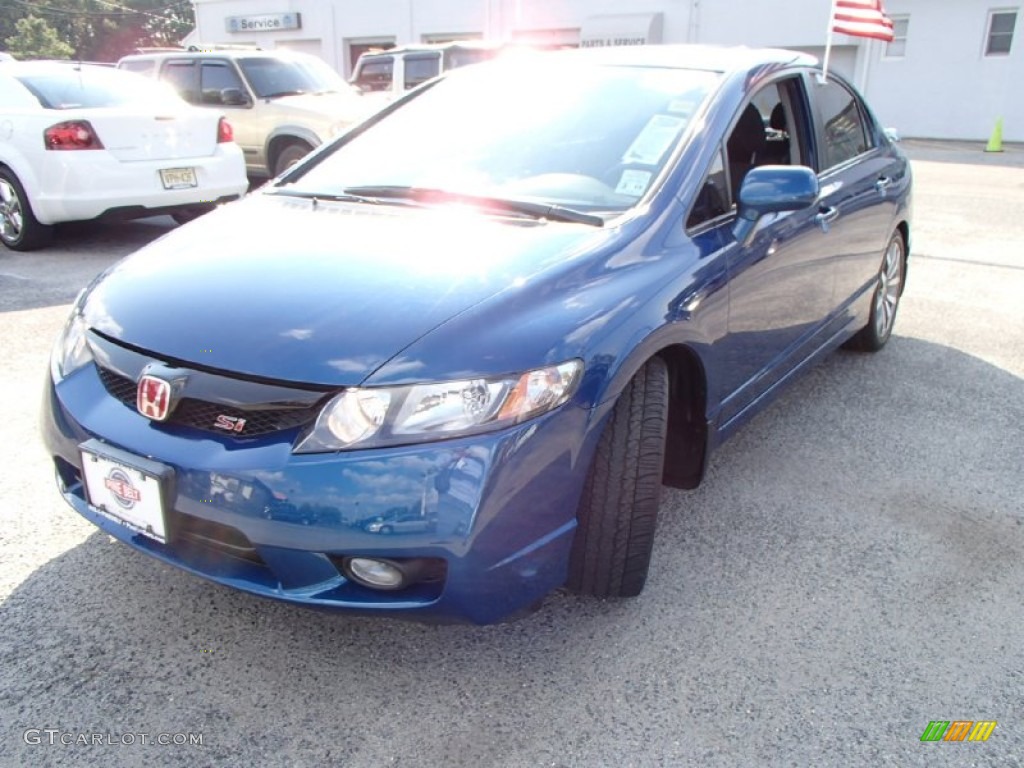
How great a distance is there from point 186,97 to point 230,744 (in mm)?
9862

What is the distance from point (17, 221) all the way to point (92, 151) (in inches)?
40.1

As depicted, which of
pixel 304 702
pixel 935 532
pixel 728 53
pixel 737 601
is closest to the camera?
pixel 304 702

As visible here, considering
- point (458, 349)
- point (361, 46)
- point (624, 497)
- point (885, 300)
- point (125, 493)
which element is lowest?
point (885, 300)

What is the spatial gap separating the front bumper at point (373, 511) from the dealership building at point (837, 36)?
23.5 m

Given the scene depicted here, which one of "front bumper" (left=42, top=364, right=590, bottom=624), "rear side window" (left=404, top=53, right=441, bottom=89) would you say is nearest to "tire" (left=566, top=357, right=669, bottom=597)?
"front bumper" (left=42, top=364, right=590, bottom=624)

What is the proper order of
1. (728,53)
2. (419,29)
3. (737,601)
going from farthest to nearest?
(419,29) → (728,53) → (737,601)

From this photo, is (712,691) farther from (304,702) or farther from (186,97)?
(186,97)

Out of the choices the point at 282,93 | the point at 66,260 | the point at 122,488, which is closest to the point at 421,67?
the point at 282,93

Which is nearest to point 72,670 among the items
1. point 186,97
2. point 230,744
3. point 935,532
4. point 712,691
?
point 230,744

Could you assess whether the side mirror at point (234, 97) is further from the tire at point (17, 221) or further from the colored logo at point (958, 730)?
the colored logo at point (958, 730)

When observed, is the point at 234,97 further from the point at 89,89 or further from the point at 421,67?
the point at 421,67

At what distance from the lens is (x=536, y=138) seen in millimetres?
3021

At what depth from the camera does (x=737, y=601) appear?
8.46ft

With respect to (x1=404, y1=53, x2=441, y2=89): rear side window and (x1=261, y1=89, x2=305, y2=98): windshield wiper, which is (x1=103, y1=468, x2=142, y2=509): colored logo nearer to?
(x1=261, y1=89, x2=305, y2=98): windshield wiper
